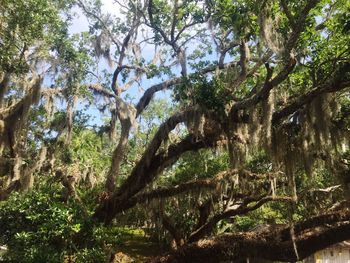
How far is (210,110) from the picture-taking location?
27.4 feet

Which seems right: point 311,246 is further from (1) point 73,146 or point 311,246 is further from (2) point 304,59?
(1) point 73,146

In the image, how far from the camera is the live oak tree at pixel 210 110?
26.7ft

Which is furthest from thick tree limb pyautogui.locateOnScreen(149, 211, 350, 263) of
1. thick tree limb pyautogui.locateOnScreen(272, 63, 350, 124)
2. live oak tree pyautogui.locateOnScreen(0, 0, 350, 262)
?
thick tree limb pyautogui.locateOnScreen(272, 63, 350, 124)

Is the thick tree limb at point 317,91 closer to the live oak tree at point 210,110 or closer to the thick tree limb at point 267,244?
the live oak tree at point 210,110

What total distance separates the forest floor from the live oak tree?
2.89 m

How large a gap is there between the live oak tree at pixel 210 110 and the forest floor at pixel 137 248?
2.89 m

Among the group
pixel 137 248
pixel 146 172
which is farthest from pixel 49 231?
pixel 137 248

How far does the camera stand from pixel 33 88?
1024cm

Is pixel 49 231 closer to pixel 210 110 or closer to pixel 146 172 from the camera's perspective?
pixel 146 172

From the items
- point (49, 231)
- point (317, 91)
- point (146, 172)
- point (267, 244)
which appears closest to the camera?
point (317, 91)

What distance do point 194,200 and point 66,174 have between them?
368 centimetres

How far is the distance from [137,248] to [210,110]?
33.3 ft

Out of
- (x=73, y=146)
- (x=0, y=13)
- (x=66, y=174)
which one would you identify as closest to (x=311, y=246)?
(x=66, y=174)

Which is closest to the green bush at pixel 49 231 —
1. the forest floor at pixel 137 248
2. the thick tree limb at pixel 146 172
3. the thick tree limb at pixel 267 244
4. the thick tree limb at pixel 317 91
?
the thick tree limb at pixel 146 172
